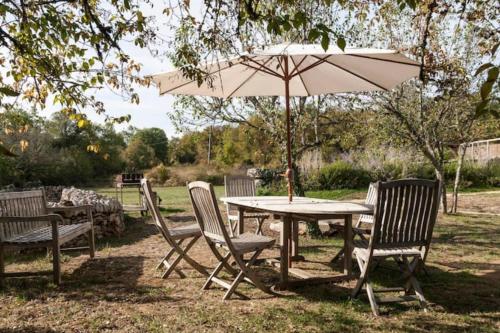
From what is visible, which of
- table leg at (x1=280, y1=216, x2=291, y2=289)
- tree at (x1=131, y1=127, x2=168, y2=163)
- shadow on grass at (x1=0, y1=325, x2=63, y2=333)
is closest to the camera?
shadow on grass at (x1=0, y1=325, x2=63, y2=333)

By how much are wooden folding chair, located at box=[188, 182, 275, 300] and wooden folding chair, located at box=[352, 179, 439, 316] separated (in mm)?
891

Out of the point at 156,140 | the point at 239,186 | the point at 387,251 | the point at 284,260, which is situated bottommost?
the point at 284,260

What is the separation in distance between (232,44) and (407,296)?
2460mm

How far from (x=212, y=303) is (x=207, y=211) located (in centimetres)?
79

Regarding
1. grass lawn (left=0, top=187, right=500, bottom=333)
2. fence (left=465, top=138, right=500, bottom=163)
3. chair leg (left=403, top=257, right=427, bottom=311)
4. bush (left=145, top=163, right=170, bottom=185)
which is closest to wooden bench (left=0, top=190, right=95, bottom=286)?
grass lawn (left=0, top=187, right=500, bottom=333)

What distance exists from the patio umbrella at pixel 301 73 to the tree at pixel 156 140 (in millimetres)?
27165

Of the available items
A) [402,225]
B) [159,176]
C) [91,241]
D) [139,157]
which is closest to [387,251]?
[402,225]

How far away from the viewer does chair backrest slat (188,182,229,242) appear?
12.6 ft

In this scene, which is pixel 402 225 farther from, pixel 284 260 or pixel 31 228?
pixel 31 228

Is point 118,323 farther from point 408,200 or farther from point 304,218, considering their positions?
point 408,200

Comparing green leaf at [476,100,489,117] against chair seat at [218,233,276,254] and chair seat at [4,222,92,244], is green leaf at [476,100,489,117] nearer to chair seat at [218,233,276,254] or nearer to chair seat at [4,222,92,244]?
chair seat at [218,233,276,254]

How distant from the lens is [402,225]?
3801 millimetres

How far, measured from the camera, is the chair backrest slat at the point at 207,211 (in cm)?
383

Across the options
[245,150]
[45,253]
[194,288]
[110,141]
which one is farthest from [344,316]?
[110,141]
